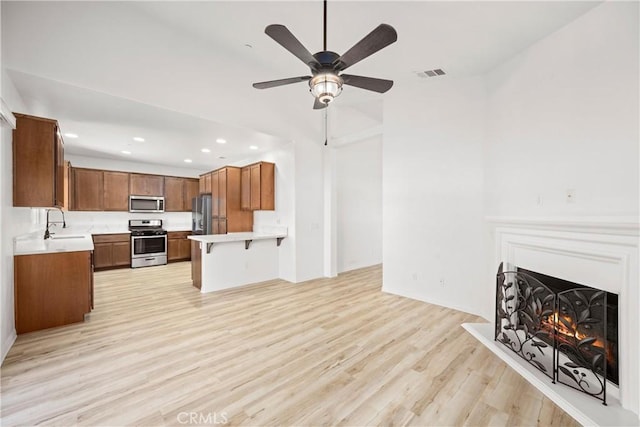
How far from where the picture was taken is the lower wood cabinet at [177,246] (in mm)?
7014

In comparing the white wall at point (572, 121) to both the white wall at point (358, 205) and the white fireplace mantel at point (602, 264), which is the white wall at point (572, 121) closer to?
the white fireplace mantel at point (602, 264)

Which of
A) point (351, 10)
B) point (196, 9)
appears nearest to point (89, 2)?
point (196, 9)

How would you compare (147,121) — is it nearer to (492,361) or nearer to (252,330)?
(252,330)

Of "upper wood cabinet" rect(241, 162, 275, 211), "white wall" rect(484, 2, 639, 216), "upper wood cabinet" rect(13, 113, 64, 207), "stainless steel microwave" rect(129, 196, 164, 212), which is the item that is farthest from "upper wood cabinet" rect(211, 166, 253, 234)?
"white wall" rect(484, 2, 639, 216)

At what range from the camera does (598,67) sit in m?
2.24

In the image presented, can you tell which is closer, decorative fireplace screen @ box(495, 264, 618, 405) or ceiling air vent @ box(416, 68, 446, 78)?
decorative fireplace screen @ box(495, 264, 618, 405)

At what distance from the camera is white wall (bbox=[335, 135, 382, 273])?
6.19 metres

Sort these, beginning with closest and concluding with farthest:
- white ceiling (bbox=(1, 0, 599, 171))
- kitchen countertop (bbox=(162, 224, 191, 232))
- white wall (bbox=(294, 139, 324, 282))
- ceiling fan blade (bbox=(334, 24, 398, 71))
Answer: ceiling fan blade (bbox=(334, 24, 398, 71))
white ceiling (bbox=(1, 0, 599, 171))
white wall (bbox=(294, 139, 324, 282))
kitchen countertop (bbox=(162, 224, 191, 232))

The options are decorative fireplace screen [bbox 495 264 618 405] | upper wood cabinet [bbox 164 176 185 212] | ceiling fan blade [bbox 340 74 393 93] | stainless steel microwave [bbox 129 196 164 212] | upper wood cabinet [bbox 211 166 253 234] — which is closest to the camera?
decorative fireplace screen [bbox 495 264 618 405]

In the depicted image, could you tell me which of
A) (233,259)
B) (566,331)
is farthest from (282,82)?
(233,259)

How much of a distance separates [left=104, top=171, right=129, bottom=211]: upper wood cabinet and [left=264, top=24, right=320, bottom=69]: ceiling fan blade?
6.70 meters

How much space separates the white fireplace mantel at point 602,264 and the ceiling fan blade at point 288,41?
2492 mm

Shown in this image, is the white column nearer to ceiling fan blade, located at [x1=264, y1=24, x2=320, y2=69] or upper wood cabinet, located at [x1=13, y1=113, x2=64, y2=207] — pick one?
ceiling fan blade, located at [x1=264, y1=24, x2=320, y2=69]

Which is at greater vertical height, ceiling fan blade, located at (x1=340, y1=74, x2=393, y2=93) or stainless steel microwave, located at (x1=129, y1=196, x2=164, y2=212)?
ceiling fan blade, located at (x1=340, y1=74, x2=393, y2=93)
